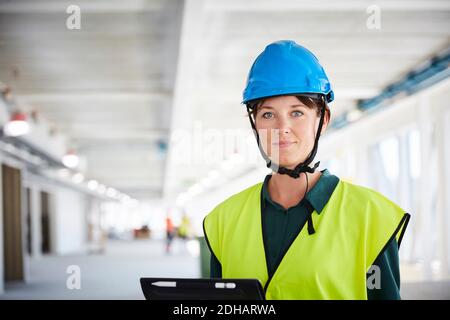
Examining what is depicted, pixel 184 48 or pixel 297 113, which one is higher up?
pixel 184 48

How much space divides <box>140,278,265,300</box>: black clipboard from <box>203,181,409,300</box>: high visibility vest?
0.75 feet

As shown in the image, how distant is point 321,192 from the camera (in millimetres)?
1361

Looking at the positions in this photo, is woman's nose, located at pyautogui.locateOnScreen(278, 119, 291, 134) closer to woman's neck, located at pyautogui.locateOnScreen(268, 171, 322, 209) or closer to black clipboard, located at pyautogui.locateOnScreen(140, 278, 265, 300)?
woman's neck, located at pyautogui.locateOnScreen(268, 171, 322, 209)

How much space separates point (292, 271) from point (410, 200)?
398 inches

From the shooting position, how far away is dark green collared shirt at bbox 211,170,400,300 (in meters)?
1.25

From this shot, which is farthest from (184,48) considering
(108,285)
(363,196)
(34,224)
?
(34,224)

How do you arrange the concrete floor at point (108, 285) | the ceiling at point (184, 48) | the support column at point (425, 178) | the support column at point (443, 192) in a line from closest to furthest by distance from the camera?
the ceiling at point (184, 48) → the concrete floor at point (108, 285) → the support column at point (443, 192) → the support column at point (425, 178)

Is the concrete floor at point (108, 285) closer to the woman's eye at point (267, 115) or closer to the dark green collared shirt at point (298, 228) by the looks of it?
the dark green collared shirt at point (298, 228)

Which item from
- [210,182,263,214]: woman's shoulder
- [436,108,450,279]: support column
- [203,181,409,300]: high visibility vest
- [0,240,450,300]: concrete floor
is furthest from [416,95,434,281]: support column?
[203,181,409,300]: high visibility vest

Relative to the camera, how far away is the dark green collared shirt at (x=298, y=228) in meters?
1.25

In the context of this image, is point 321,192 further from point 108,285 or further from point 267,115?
point 108,285

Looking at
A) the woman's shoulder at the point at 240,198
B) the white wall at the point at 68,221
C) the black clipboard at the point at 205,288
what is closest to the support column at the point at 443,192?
the woman's shoulder at the point at 240,198

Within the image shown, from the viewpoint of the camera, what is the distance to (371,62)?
7.30m

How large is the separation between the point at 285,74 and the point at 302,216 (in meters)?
0.33
